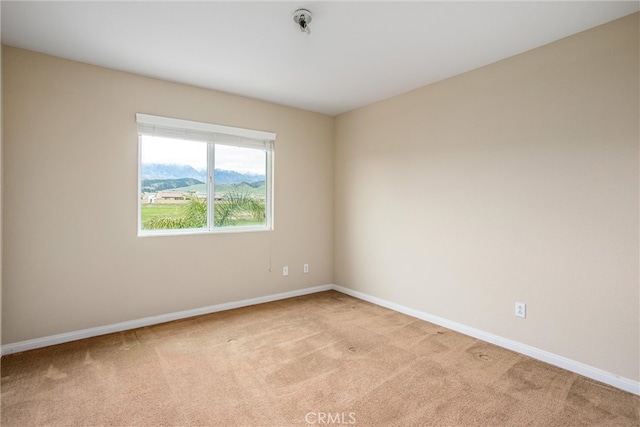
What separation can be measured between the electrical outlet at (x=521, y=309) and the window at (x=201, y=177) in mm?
2768

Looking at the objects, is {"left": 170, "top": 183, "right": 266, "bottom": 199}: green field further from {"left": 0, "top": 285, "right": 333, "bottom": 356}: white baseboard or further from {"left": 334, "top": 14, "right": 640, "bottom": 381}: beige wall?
{"left": 334, "top": 14, "right": 640, "bottom": 381}: beige wall

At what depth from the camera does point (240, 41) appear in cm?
242

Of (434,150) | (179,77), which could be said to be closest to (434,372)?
(434,150)

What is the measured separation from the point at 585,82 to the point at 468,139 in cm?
91

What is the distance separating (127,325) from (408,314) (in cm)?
287

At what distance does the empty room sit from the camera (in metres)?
2.04

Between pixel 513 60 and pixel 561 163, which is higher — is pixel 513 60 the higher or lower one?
the higher one

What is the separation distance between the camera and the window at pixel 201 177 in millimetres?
3207

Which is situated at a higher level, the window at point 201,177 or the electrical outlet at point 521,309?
the window at point 201,177

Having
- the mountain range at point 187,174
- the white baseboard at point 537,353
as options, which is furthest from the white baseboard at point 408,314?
the mountain range at point 187,174

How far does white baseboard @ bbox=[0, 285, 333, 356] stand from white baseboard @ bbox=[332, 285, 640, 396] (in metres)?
1.61

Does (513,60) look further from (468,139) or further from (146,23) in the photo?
(146,23)

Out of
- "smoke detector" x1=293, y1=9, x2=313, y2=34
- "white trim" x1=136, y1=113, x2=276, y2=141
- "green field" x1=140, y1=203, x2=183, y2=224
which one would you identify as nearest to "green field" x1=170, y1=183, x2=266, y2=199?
"green field" x1=140, y1=203, x2=183, y2=224

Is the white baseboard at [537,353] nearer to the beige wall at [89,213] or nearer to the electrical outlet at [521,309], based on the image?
the electrical outlet at [521,309]
